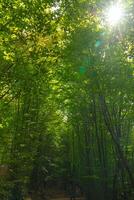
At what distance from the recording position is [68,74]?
17375mm

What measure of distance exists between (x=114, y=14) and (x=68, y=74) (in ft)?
19.6

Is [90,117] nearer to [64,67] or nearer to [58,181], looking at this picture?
[64,67]

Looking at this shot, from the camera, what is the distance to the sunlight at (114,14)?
36.7ft

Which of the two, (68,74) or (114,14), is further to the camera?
(68,74)

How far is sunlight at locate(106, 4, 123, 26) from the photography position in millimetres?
11194

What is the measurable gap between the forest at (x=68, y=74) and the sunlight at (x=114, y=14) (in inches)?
1.5

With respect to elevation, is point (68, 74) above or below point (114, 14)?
above

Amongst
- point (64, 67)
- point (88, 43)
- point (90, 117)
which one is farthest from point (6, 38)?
point (90, 117)

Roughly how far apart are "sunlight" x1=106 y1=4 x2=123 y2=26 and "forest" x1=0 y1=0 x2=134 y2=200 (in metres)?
0.04

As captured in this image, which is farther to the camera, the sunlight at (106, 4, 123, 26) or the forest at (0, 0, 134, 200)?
the sunlight at (106, 4, 123, 26)

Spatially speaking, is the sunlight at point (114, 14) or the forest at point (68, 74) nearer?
the forest at point (68, 74)

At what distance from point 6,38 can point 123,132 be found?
16385mm

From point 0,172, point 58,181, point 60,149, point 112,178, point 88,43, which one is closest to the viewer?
point 88,43

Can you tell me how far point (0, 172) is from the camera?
18.3 meters
